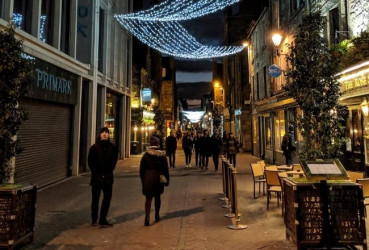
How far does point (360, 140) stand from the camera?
1065cm

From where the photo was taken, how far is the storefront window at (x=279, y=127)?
19.0 meters

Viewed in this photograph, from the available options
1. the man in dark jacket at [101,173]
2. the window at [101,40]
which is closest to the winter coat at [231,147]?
the window at [101,40]

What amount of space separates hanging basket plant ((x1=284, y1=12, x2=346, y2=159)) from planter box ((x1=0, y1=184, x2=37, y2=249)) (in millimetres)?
4998

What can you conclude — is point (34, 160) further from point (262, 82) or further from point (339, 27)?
point (262, 82)

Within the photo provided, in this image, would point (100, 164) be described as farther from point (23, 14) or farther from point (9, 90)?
point (23, 14)

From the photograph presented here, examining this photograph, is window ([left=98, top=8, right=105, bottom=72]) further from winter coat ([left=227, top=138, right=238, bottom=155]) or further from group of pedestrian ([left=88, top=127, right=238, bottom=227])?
group of pedestrian ([left=88, top=127, right=238, bottom=227])

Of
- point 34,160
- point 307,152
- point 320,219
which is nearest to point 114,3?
point 34,160

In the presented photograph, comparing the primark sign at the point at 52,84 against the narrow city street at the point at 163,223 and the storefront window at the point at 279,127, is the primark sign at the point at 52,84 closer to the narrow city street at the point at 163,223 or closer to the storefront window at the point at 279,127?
the narrow city street at the point at 163,223

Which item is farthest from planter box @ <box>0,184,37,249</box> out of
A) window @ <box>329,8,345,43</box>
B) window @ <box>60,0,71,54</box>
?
window @ <box>329,8,345,43</box>

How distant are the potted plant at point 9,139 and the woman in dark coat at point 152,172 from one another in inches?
85.0

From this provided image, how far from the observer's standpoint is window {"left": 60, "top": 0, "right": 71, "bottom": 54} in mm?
13766

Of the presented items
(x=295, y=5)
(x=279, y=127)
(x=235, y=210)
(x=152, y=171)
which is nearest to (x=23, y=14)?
(x=152, y=171)

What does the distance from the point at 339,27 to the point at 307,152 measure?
7.84 m

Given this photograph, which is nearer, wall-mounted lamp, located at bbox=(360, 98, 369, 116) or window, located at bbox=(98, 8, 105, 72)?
wall-mounted lamp, located at bbox=(360, 98, 369, 116)
